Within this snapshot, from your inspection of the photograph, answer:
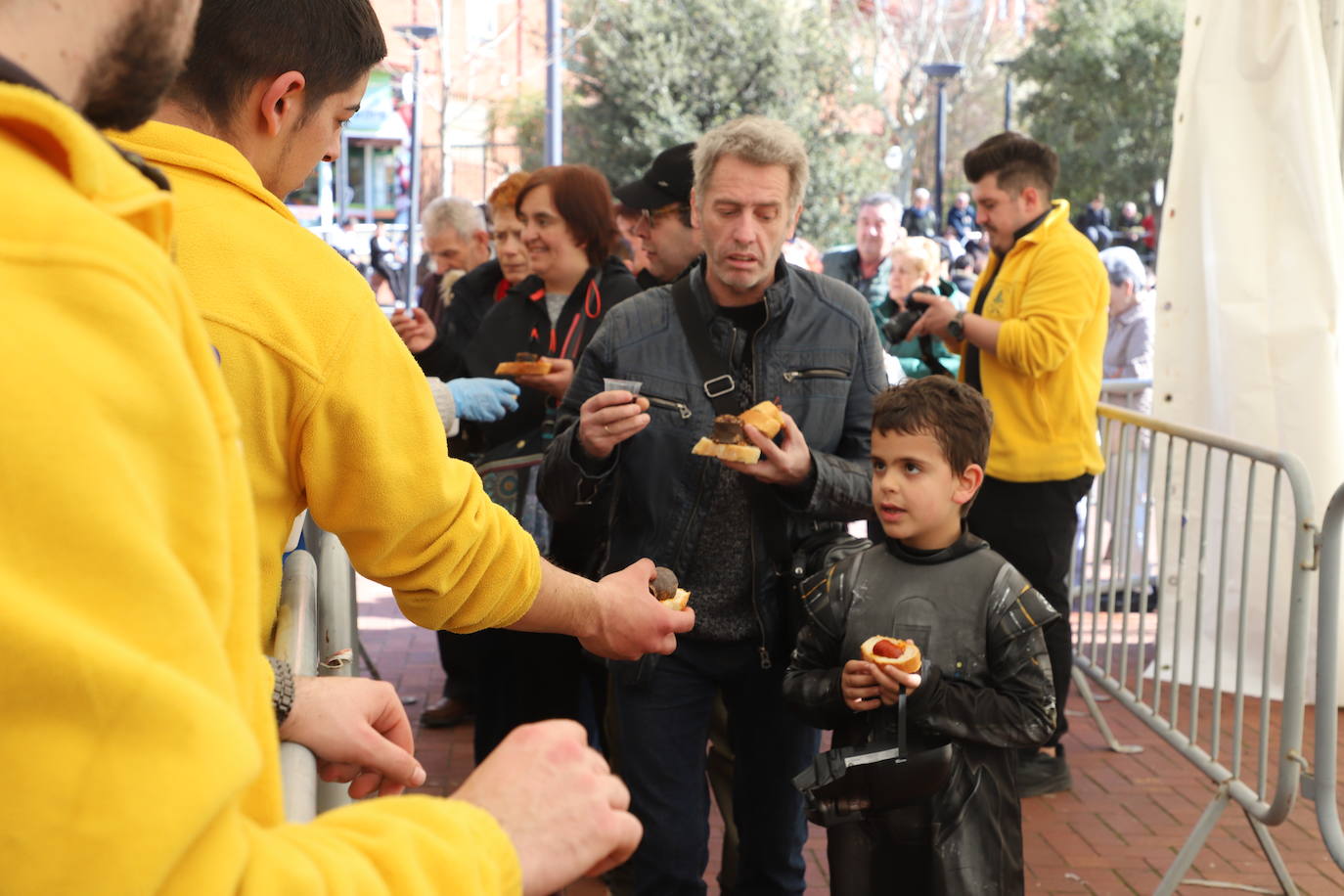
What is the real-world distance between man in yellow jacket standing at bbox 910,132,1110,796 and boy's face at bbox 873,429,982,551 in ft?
6.05

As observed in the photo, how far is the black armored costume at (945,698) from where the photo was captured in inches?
118

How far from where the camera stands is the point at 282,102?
1.88 m

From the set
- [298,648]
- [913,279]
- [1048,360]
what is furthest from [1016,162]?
[298,648]

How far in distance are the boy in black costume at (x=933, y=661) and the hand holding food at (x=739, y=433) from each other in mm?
276

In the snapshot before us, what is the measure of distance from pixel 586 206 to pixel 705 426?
164cm

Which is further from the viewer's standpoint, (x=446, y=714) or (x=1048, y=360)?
(x=446, y=714)

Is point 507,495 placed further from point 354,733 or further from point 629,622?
point 354,733

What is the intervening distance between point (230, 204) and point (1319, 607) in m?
3.23

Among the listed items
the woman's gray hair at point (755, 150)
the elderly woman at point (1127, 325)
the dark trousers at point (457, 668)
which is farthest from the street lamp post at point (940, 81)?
the woman's gray hair at point (755, 150)

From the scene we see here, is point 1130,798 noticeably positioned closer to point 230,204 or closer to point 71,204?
point 230,204

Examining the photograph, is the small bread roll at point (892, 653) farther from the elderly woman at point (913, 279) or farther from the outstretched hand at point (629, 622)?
the elderly woman at point (913, 279)

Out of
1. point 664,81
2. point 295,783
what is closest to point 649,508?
point 295,783

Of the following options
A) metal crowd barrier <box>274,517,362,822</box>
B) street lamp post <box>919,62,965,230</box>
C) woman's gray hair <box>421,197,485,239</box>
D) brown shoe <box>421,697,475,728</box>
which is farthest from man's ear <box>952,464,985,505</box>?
street lamp post <box>919,62,965,230</box>

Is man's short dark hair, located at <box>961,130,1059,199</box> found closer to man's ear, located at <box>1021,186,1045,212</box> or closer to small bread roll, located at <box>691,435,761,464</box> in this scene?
man's ear, located at <box>1021,186,1045,212</box>
